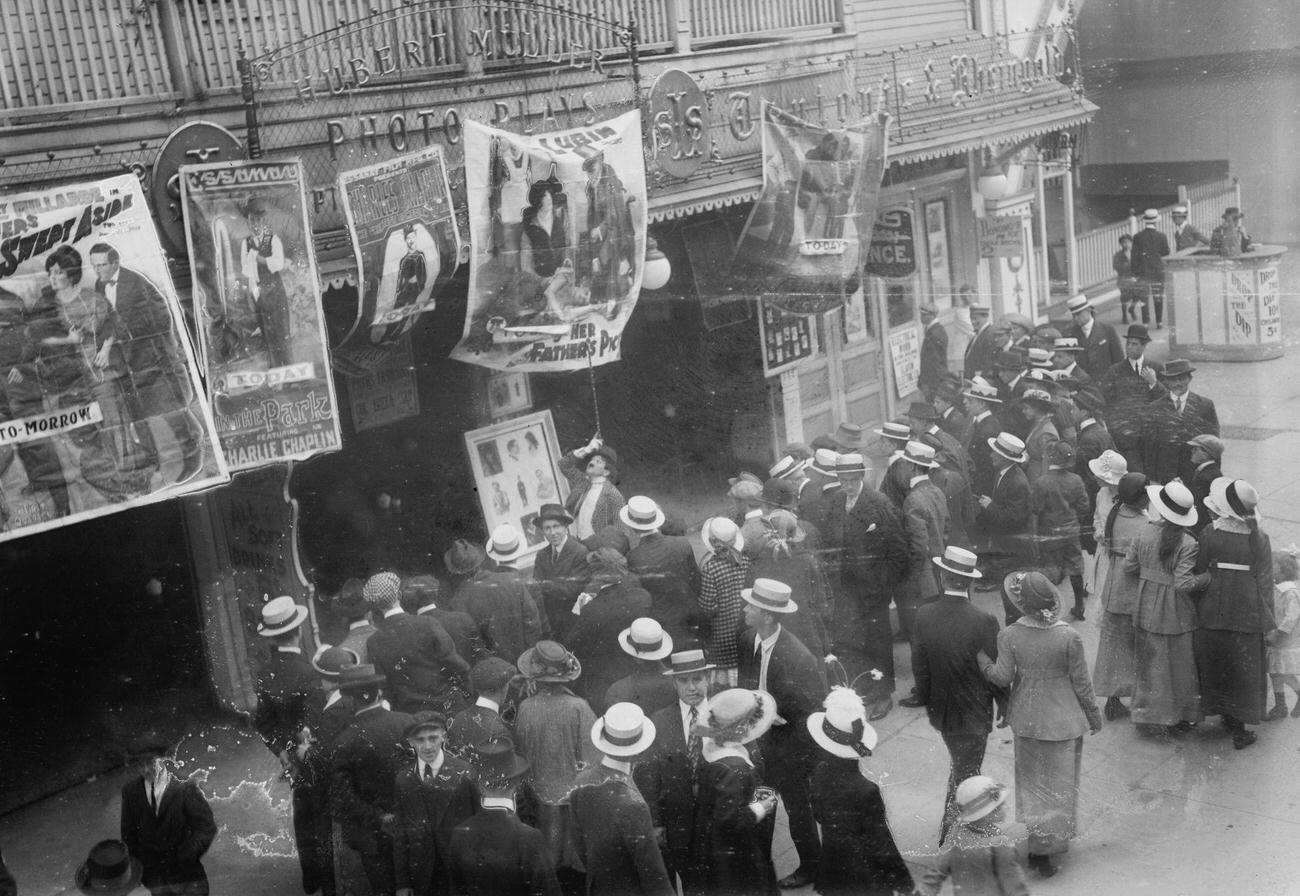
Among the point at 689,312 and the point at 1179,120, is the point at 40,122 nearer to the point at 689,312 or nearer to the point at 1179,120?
the point at 689,312

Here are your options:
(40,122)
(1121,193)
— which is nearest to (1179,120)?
(1121,193)

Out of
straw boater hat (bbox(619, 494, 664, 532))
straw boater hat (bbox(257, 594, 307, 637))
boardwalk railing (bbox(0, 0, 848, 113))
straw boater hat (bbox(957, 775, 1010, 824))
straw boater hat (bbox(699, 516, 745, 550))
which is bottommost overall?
straw boater hat (bbox(957, 775, 1010, 824))

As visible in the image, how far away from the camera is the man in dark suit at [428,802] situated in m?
5.44

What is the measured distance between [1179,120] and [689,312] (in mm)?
14553

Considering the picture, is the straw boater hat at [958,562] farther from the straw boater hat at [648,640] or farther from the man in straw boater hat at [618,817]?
the man in straw boater hat at [618,817]

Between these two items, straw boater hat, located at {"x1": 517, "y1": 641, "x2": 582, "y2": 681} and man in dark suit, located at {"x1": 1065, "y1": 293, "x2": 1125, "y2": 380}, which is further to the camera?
man in dark suit, located at {"x1": 1065, "y1": 293, "x2": 1125, "y2": 380}

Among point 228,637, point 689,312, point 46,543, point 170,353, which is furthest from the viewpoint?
point 689,312

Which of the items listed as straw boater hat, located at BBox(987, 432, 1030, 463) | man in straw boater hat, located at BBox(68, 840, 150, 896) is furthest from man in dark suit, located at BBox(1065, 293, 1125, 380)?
man in straw boater hat, located at BBox(68, 840, 150, 896)

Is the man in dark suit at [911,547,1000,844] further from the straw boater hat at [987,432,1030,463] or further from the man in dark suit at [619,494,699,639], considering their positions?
the straw boater hat at [987,432,1030,463]

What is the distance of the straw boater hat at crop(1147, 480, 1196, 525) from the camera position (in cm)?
693

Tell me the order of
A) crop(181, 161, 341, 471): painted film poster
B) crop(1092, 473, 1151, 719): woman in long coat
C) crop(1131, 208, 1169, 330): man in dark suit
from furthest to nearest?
1. crop(1131, 208, 1169, 330): man in dark suit
2. crop(1092, 473, 1151, 719): woman in long coat
3. crop(181, 161, 341, 471): painted film poster

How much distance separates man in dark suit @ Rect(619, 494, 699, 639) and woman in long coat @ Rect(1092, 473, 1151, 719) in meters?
2.42

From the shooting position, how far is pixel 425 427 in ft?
31.3

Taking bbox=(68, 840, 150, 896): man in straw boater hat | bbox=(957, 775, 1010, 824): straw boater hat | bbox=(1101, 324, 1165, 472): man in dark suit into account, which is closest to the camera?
bbox=(957, 775, 1010, 824): straw boater hat
